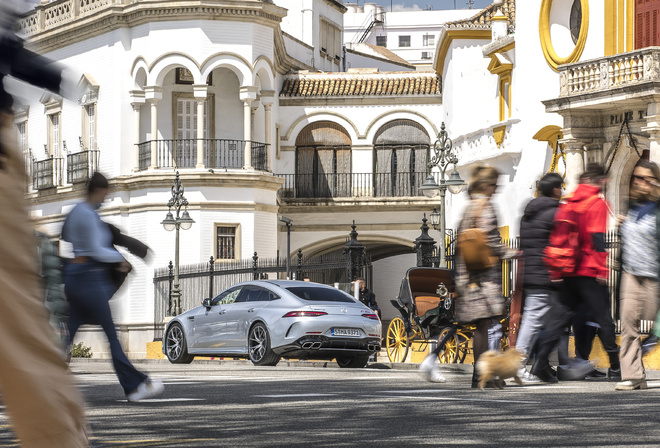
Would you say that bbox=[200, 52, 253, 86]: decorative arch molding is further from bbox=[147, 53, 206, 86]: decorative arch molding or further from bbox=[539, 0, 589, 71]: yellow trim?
bbox=[539, 0, 589, 71]: yellow trim

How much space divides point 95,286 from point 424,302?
1405cm

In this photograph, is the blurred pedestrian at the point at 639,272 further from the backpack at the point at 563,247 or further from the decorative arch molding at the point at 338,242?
the decorative arch molding at the point at 338,242

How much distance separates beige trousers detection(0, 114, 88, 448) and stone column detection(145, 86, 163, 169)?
40.0m

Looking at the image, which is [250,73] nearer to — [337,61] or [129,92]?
[129,92]

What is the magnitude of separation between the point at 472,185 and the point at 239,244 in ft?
104

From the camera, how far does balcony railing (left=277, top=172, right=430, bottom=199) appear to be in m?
49.7

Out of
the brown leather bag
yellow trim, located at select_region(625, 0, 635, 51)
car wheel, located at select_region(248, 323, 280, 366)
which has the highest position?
yellow trim, located at select_region(625, 0, 635, 51)

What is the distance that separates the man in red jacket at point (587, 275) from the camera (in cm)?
1273

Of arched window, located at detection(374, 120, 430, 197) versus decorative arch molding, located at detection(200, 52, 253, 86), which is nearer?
decorative arch molding, located at detection(200, 52, 253, 86)

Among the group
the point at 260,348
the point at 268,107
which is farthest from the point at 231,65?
the point at 260,348

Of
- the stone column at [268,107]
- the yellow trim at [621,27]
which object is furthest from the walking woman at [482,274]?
the stone column at [268,107]

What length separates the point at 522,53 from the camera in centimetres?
3675

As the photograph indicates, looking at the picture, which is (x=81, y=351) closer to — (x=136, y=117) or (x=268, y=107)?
(x=136, y=117)

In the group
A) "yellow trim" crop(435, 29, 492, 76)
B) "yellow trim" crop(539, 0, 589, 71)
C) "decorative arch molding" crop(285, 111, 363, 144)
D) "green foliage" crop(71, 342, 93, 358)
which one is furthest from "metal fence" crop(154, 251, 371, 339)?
"yellow trim" crop(435, 29, 492, 76)
